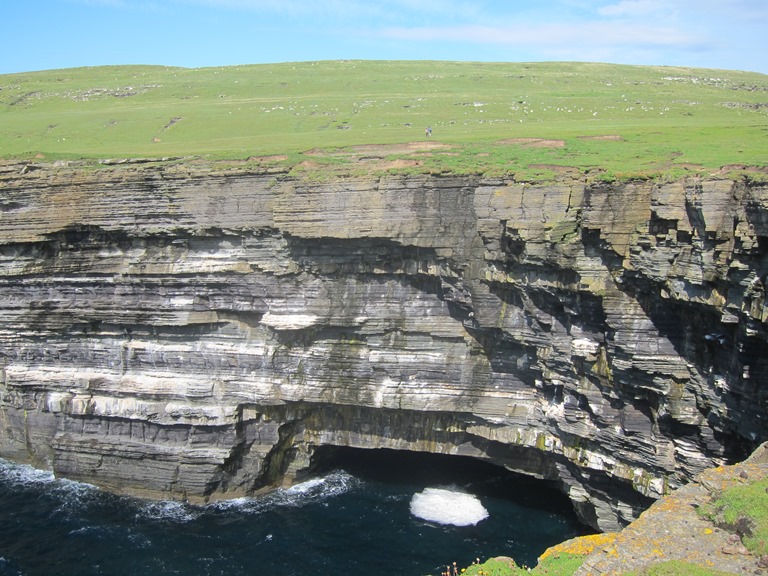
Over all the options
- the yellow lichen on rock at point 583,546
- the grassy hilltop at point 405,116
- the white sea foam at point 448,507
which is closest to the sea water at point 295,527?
the white sea foam at point 448,507

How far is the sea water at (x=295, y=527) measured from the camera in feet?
93.2

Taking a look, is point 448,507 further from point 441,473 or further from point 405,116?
point 405,116

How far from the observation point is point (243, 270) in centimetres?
3216

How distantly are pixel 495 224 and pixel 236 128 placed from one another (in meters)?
26.9

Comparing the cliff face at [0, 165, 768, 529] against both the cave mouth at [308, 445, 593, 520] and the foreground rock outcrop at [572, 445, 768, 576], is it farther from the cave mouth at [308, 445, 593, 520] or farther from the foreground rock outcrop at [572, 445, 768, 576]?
the foreground rock outcrop at [572, 445, 768, 576]

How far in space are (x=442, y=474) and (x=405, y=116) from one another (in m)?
27.8

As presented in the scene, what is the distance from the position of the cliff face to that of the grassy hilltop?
279 centimetres

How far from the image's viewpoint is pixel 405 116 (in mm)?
50688

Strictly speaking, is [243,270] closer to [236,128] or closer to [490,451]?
[490,451]

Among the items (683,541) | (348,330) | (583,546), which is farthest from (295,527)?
(683,541)

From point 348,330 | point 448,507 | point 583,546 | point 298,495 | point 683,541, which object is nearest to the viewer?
point 683,541

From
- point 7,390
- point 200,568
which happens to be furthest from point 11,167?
point 200,568

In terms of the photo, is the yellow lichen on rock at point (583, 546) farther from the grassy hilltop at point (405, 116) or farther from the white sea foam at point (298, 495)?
the white sea foam at point (298, 495)

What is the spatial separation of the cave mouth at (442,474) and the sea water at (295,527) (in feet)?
0.37
